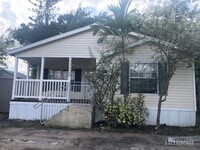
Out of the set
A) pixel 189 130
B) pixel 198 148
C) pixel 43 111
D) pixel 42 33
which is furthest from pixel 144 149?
pixel 42 33

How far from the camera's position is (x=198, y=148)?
791cm

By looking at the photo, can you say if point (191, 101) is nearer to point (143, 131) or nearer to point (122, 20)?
point (143, 131)

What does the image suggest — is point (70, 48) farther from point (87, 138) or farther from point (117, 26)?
point (87, 138)

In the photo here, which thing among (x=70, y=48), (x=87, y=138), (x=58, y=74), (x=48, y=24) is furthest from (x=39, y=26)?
(x=87, y=138)

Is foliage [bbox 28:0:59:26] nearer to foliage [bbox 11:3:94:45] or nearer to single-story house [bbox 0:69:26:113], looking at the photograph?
foliage [bbox 11:3:94:45]

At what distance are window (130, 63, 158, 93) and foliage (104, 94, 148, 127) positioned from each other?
3.59 feet

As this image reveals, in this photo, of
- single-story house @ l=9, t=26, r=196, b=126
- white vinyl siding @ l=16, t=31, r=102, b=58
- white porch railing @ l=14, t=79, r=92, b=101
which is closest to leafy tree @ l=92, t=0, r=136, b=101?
single-story house @ l=9, t=26, r=196, b=126

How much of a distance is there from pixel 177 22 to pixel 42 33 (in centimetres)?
1748

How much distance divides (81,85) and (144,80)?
10.8ft

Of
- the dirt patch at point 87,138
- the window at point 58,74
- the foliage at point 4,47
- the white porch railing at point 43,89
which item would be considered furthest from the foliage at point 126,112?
the foliage at point 4,47

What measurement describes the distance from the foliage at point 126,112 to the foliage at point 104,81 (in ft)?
1.24

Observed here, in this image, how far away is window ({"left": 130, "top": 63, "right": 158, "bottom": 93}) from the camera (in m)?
12.6

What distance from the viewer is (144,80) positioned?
41.3 ft

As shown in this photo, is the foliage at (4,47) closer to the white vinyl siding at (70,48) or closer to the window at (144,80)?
the white vinyl siding at (70,48)
